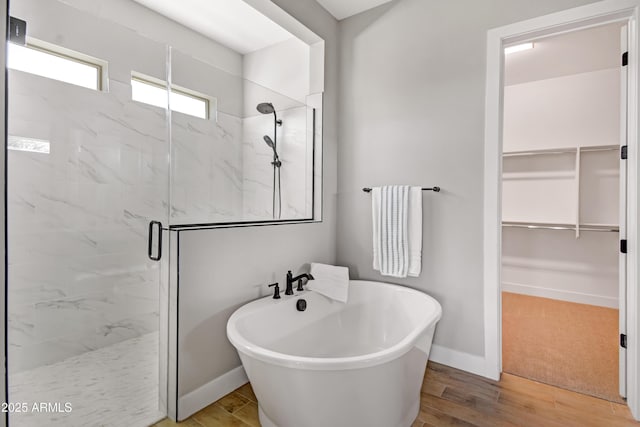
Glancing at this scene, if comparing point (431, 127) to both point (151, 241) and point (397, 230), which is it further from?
point (151, 241)

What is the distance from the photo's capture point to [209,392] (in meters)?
1.83

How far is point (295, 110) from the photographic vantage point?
8.70 ft

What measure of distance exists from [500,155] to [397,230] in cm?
83

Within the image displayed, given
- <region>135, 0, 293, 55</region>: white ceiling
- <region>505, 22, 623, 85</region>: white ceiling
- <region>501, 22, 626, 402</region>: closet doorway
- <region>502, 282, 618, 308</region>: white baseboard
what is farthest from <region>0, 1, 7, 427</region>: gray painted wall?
<region>502, 282, 618, 308</region>: white baseboard

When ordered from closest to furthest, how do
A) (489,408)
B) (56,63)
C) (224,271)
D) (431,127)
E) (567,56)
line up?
(56,63) < (489,408) < (224,271) < (431,127) < (567,56)

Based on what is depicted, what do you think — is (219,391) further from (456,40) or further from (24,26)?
(456,40)

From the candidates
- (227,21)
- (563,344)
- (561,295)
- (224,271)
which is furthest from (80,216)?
(561,295)

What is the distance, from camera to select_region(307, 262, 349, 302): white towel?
7.72 ft

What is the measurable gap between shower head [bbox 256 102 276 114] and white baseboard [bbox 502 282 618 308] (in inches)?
141

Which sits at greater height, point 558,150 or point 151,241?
point 558,150

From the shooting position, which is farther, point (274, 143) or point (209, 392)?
point (274, 143)

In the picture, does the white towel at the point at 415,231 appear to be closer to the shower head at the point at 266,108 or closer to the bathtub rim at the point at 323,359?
the bathtub rim at the point at 323,359

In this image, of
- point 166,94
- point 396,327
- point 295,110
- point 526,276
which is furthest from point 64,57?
point 526,276

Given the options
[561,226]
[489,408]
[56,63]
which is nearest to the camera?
[56,63]
